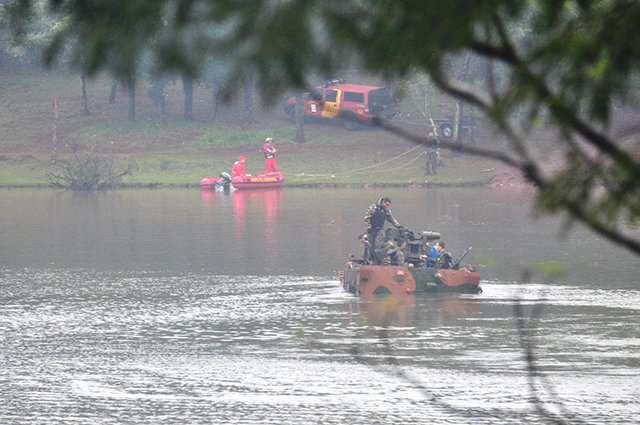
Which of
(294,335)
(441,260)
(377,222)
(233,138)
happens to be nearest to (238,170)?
(233,138)

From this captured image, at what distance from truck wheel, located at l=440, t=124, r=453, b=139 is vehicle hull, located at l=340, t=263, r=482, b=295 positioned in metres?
36.4

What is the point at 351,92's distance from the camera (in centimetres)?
6084

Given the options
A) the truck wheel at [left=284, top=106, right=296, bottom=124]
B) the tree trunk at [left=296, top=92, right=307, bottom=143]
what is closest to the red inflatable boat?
the tree trunk at [left=296, top=92, right=307, bottom=143]

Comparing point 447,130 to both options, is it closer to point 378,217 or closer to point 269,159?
point 269,159

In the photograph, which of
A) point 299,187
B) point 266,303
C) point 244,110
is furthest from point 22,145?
point 266,303

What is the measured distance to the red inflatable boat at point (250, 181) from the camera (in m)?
52.5

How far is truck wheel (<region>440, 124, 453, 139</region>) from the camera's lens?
183 feet

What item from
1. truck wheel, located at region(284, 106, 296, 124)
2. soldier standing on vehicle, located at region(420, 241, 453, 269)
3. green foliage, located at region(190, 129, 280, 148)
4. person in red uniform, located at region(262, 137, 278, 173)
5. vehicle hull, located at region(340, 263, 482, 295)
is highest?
truck wheel, located at region(284, 106, 296, 124)

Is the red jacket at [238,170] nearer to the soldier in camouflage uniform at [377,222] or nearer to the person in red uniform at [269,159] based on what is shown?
the person in red uniform at [269,159]

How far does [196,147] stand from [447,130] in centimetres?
1730

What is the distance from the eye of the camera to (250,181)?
5322cm

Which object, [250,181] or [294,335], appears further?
[250,181]

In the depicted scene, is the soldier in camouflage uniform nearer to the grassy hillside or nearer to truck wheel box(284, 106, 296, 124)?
the grassy hillside

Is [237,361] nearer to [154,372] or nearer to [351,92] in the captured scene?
[154,372]
